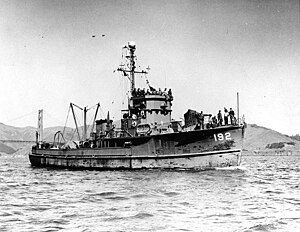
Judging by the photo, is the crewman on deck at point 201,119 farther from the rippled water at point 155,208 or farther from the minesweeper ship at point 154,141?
the rippled water at point 155,208

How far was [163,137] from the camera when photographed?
1017 inches

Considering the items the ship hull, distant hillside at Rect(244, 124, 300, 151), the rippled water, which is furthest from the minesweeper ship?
distant hillside at Rect(244, 124, 300, 151)

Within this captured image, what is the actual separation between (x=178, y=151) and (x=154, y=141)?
1925 millimetres

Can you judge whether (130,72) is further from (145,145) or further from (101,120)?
(145,145)

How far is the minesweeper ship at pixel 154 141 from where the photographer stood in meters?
24.7

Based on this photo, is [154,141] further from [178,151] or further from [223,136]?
[223,136]

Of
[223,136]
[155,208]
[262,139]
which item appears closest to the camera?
[155,208]

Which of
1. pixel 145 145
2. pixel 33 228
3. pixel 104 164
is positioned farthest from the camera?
pixel 104 164

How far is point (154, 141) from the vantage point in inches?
1033

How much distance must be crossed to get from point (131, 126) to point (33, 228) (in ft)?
65.7

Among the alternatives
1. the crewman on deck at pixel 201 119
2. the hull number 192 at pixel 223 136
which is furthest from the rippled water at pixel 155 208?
the crewman on deck at pixel 201 119

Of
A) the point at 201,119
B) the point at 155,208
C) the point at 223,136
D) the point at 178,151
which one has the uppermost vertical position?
the point at 201,119

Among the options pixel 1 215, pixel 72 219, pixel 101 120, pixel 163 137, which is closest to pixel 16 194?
pixel 1 215

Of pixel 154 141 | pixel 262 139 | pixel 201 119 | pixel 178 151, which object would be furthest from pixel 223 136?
pixel 262 139
